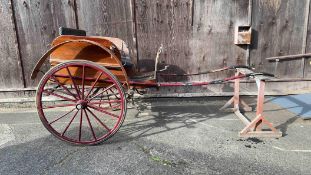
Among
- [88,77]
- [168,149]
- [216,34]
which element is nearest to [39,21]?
[88,77]

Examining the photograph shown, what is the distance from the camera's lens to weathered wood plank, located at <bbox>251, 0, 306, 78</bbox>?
5172 mm

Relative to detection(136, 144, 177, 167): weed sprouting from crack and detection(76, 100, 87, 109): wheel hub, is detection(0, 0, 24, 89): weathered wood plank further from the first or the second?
detection(136, 144, 177, 167): weed sprouting from crack

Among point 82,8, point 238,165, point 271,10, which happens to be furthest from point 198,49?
point 238,165

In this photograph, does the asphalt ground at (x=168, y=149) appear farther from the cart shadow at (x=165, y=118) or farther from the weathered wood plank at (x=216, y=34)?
the weathered wood plank at (x=216, y=34)

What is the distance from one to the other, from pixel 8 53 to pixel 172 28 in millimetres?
3129

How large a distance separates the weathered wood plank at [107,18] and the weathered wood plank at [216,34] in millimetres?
1207

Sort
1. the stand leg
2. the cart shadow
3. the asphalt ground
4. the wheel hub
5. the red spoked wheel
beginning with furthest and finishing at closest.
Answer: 1. the cart shadow
2. the stand leg
3. the wheel hub
4. the red spoked wheel
5. the asphalt ground

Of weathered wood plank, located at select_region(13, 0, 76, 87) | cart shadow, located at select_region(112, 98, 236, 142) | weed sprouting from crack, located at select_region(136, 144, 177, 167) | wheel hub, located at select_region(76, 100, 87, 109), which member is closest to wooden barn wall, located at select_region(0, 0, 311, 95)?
weathered wood plank, located at select_region(13, 0, 76, 87)

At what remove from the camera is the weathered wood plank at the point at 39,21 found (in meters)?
5.13

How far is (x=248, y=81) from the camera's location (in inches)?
217

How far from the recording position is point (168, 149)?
3701 mm

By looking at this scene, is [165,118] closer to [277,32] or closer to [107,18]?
[107,18]

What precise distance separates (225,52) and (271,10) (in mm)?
1105

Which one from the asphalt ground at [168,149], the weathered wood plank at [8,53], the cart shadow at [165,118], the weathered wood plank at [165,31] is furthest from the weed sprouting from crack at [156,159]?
the weathered wood plank at [8,53]
